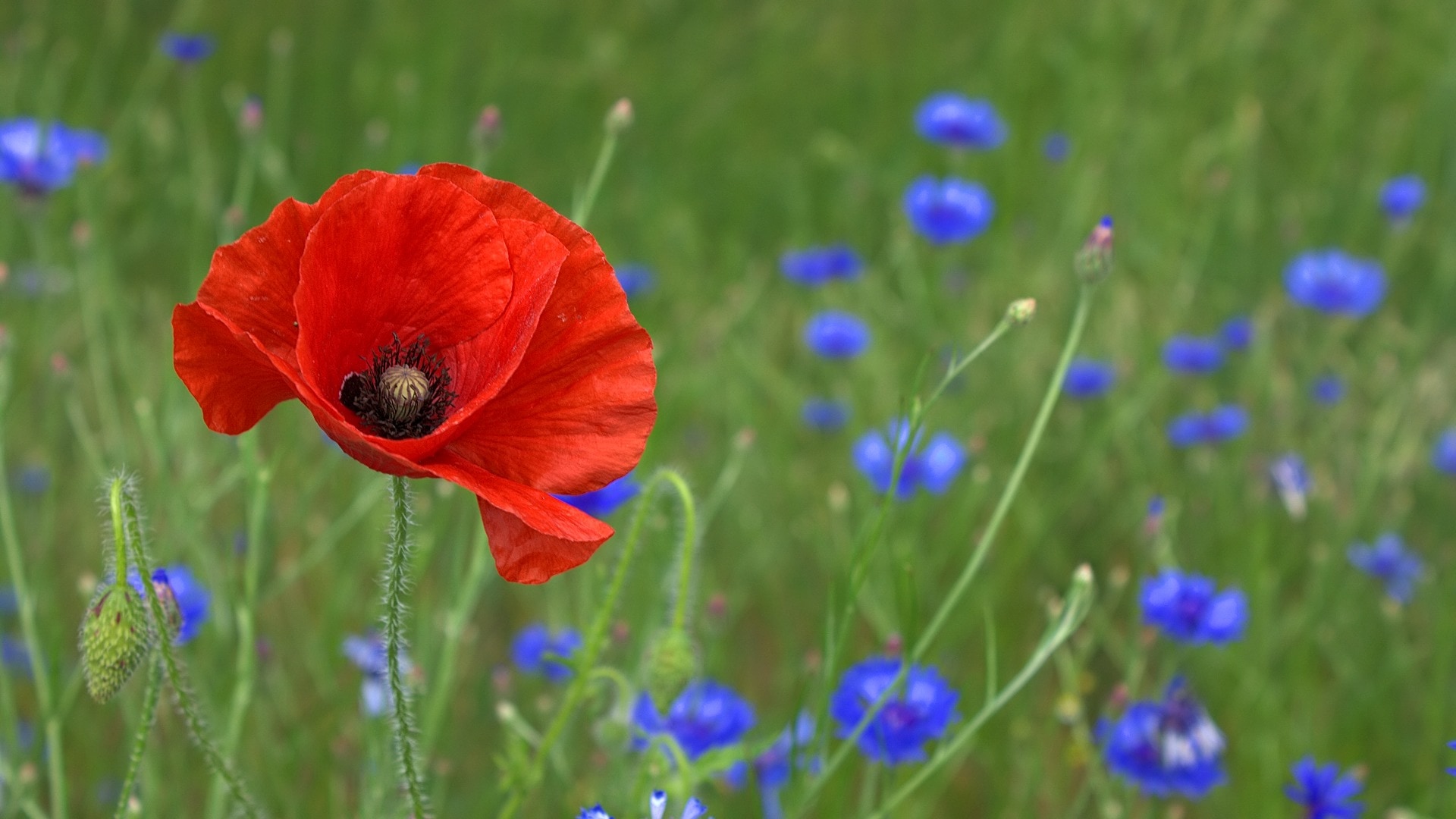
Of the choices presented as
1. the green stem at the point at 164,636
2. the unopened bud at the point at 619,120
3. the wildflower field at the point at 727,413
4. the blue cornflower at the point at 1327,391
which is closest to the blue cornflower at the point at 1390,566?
the wildflower field at the point at 727,413

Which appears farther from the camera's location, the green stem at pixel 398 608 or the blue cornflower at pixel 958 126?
the blue cornflower at pixel 958 126

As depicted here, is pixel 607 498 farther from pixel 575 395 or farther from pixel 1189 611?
pixel 575 395

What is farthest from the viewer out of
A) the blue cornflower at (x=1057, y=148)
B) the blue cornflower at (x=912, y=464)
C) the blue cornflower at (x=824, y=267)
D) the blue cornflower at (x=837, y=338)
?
the blue cornflower at (x=1057, y=148)

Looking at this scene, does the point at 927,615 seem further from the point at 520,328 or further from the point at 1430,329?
the point at 1430,329

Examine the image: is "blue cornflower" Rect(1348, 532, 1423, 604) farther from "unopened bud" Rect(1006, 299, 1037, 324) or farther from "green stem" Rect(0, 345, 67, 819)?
"green stem" Rect(0, 345, 67, 819)

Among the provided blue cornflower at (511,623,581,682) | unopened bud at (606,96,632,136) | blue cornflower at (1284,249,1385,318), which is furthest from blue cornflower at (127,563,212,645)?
blue cornflower at (1284,249,1385,318)

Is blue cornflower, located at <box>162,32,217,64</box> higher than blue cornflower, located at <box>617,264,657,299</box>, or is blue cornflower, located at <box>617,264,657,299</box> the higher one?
blue cornflower, located at <box>162,32,217,64</box>

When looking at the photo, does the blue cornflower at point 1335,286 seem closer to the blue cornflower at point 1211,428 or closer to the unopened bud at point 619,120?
the blue cornflower at point 1211,428

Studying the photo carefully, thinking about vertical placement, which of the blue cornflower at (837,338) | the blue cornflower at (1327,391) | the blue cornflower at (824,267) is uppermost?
the blue cornflower at (824,267)
